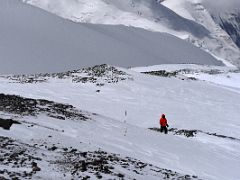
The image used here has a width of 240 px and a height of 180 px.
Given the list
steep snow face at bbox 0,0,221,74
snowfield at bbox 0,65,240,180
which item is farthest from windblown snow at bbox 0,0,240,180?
steep snow face at bbox 0,0,221,74

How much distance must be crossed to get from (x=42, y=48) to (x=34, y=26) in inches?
599

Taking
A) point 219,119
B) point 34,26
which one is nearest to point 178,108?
point 219,119

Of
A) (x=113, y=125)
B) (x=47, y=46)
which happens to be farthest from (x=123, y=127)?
(x=47, y=46)

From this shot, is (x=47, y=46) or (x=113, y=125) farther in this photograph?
(x=47, y=46)

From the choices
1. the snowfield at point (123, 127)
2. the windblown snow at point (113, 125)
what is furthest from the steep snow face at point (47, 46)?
the snowfield at point (123, 127)

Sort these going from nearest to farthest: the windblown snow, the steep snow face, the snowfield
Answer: the windblown snow < the snowfield < the steep snow face

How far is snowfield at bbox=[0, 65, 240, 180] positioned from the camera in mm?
16422

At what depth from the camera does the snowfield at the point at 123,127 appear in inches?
647

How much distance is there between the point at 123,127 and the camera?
2730 centimetres

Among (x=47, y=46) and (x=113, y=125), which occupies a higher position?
(x=47, y=46)

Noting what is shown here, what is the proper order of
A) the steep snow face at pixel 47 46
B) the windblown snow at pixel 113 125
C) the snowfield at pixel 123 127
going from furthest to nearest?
the steep snow face at pixel 47 46
the snowfield at pixel 123 127
the windblown snow at pixel 113 125

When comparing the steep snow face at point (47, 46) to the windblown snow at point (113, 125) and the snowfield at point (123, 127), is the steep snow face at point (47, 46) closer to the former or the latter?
the windblown snow at point (113, 125)

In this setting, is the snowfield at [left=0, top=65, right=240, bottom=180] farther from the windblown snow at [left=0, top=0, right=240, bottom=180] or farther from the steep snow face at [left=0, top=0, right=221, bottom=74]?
the steep snow face at [left=0, top=0, right=221, bottom=74]

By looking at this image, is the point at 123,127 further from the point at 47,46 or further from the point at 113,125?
the point at 47,46
